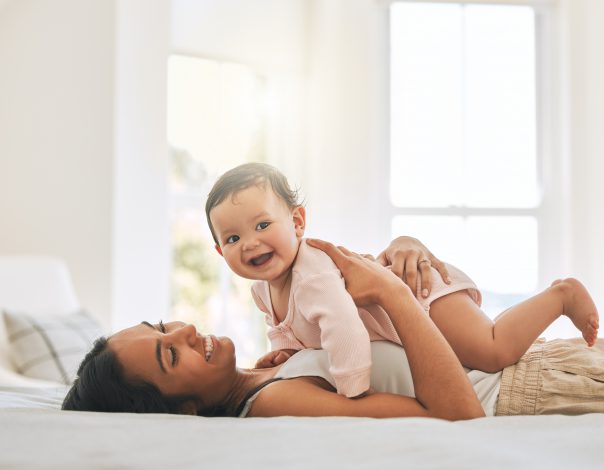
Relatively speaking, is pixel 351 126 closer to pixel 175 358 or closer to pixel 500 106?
pixel 500 106

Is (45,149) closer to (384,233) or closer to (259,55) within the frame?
(259,55)

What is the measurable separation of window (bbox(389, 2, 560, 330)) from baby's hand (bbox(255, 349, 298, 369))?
3099 mm

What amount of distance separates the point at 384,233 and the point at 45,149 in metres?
1.92

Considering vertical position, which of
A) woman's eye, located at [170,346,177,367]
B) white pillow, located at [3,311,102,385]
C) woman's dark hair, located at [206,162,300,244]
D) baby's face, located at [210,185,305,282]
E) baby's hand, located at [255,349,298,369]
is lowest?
white pillow, located at [3,311,102,385]

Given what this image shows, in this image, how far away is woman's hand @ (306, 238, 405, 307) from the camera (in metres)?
1.55

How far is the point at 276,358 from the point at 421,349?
449 mm

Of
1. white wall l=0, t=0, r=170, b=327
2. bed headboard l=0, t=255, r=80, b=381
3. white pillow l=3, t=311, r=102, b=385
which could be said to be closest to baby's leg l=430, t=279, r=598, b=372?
white pillow l=3, t=311, r=102, b=385

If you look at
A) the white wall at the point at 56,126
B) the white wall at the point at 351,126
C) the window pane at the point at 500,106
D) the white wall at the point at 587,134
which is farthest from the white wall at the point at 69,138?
the white wall at the point at 587,134

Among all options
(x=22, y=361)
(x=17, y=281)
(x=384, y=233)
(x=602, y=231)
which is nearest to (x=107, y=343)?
(x=22, y=361)

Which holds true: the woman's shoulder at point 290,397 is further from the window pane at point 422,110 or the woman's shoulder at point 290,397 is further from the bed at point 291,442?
the window pane at point 422,110

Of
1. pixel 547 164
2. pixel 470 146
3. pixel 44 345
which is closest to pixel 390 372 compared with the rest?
pixel 44 345

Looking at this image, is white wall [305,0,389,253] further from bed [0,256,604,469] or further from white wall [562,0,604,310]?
bed [0,256,604,469]

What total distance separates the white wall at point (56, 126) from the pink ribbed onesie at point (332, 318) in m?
2.66

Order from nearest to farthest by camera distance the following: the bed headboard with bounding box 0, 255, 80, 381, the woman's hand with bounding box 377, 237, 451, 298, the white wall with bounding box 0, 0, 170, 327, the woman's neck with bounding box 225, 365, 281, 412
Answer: the woman's neck with bounding box 225, 365, 281, 412 → the woman's hand with bounding box 377, 237, 451, 298 → the bed headboard with bounding box 0, 255, 80, 381 → the white wall with bounding box 0, 0, 170, 327
